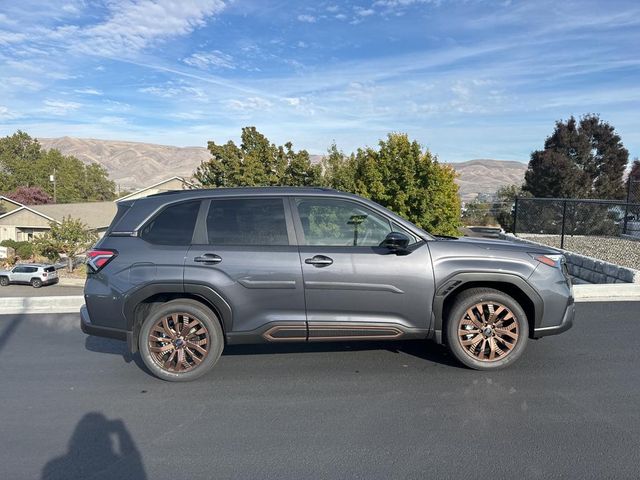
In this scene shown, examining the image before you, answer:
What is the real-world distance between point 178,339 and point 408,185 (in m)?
19.7

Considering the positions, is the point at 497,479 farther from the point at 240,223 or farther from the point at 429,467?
the point at 240,223

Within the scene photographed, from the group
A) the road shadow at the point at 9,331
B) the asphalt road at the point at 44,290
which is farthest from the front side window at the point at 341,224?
the asphalt road at the point at 44,290

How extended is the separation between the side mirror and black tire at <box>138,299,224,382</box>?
5.58 ft

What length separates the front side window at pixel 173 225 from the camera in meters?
4.33

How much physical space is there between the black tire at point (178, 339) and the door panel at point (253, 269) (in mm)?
222

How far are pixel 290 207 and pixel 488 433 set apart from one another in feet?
8.12

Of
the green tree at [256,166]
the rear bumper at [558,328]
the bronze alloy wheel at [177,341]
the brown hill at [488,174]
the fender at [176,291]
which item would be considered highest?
the brown hill at [488,174]

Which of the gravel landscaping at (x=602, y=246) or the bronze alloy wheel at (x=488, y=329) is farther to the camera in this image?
the gravel landscaping at (x=602, y=246)

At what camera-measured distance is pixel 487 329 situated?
436 cm

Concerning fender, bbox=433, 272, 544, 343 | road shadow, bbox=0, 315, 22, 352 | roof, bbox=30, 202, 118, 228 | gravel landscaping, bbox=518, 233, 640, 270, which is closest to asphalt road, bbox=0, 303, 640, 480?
road shadow, bbox=0, 315, 22, 352

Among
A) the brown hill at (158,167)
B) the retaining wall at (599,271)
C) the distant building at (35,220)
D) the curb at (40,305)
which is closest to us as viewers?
the curb at (40,305)

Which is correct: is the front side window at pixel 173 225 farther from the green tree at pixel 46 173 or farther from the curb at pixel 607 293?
the green tree at pixel 46 173

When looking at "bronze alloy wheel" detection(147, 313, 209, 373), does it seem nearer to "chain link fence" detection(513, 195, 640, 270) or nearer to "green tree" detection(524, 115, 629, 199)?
"chain link fence" detection(513, 195, 640, 270)

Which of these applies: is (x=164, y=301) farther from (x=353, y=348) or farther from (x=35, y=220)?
(x=35, y=220)
